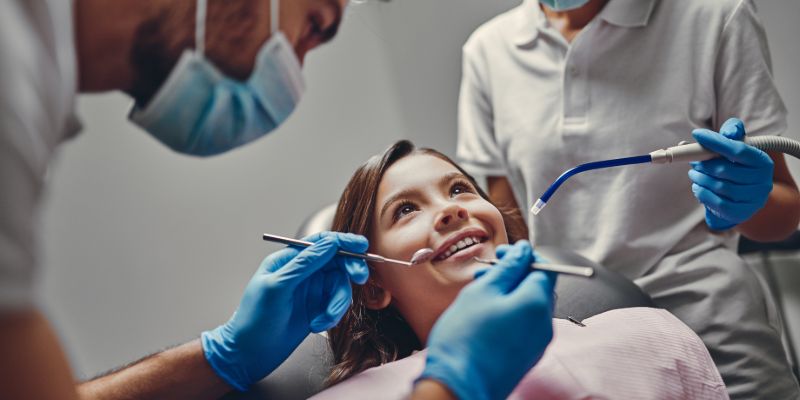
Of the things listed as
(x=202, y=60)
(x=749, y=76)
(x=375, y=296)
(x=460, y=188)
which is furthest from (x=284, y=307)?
(x=749, y=76)

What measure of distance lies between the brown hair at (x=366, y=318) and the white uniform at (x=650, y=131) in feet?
1.01

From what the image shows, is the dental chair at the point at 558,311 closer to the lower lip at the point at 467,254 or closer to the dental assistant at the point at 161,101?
the lower lip at the point at 467,254

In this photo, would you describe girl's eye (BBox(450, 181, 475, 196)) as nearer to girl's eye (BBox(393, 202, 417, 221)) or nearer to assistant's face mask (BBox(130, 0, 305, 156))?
girl's eye (BBox(393, 202, 417, 221))

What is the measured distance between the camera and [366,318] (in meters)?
1.47

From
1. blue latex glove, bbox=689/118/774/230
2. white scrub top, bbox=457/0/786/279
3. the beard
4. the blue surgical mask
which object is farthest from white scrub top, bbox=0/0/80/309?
white scrub top, bbox=457/0/786/279

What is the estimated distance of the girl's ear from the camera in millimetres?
1410

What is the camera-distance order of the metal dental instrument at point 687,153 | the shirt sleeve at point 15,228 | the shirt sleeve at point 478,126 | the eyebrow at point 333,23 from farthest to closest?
1. the shirt sleeve at point 478,126
2. the metal dental instrument at point 687,153
3. the eyebrow at point 333,23
4. the shirt sleeve at point 15,228

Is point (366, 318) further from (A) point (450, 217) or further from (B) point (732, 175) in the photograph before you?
(B) point (732, 175)

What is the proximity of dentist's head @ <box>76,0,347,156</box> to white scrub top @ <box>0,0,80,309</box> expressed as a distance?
0.26ft

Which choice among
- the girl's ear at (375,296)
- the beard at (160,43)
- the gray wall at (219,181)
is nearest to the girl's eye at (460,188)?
the girl's ear at (375,296)

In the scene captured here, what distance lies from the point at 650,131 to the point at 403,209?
604 millimetres

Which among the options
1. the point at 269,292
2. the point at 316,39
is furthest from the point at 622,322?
the point at 316,39

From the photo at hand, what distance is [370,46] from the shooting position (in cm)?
230

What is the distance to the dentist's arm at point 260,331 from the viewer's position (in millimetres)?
1204
